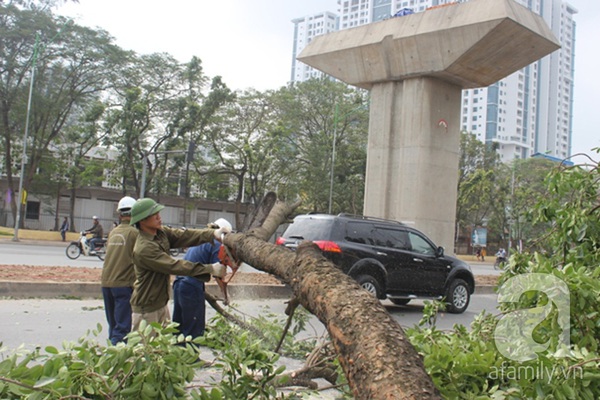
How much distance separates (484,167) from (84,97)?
3282cm

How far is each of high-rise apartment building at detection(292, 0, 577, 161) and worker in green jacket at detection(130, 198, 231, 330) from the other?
110346 mm

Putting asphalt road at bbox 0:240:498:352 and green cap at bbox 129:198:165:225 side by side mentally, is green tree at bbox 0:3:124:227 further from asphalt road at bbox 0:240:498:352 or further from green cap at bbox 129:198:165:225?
green cap at bbox 129:198:165:225

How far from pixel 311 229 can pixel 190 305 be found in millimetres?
4352

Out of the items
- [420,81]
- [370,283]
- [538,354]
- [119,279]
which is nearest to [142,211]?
[119,279]

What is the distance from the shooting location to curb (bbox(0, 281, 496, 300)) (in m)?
8.98

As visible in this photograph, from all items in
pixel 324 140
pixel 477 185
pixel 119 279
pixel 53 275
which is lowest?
pixel 53 275

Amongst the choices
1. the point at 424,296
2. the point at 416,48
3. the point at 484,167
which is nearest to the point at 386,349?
the point at 424,296

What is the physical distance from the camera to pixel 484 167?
4666 centimetres

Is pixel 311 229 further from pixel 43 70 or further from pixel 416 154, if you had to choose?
pixel 43 70

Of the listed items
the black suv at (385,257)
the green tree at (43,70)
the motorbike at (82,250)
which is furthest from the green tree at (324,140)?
the black suv at (385,257)

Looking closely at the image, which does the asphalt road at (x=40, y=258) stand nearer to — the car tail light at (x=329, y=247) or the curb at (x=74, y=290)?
the curb at (x=74, y=290)

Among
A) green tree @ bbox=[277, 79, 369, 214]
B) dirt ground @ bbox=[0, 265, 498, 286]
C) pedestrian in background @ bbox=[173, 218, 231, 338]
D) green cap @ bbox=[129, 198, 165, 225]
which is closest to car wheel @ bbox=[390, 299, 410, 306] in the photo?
dirt ground @ bbox=[0, 265, 498, 286]

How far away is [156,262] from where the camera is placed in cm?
400

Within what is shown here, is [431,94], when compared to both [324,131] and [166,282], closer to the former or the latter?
[166,282]
